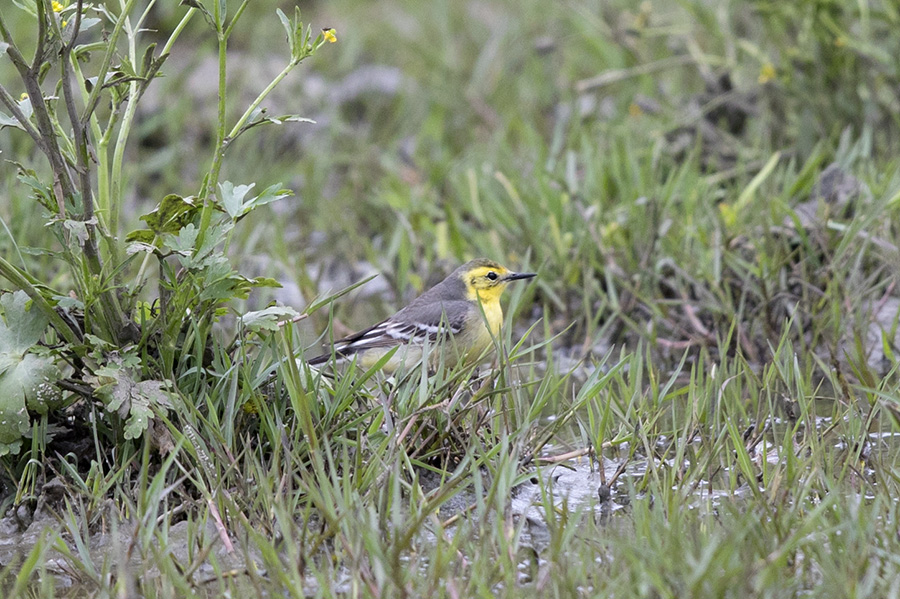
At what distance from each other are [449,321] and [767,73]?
319 centimetres

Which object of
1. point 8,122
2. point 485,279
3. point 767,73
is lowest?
point 485,279

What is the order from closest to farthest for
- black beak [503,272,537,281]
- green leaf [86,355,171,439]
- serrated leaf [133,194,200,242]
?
green leaf [86,355,171,439] → serrated leaf [133,194,200,242] → black beak [503,272,537,281]

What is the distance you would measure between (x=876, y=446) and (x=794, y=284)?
72.0 inches

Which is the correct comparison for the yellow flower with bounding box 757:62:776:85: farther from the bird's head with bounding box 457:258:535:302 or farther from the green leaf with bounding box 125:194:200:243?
the green leaf with bounding box 125:194:200:243

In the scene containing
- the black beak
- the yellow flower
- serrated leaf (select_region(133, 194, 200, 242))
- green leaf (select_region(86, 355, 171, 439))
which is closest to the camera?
green leaf (select_region(86, 355, 171, 439))

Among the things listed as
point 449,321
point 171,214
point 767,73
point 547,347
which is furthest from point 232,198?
point 767,73

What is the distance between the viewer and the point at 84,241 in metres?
3.73

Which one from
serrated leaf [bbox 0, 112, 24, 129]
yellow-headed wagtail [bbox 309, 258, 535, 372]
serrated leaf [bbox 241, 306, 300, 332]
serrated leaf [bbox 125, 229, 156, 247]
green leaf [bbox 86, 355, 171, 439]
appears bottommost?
yellow-headed wagtail [bbox 309, 258, 535, 372]

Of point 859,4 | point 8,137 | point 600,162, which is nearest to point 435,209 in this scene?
point 600,162

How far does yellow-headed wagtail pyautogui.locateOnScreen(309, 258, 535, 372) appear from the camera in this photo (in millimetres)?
5344

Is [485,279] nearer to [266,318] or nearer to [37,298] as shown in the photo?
[266,318]

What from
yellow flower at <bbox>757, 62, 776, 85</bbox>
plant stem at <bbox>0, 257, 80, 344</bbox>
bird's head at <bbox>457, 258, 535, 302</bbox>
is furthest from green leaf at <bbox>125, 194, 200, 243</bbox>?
yellow flower at <bbox>757, 62, 776, 85</bbox>

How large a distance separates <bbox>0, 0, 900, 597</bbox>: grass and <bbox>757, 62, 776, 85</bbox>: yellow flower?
34 mm

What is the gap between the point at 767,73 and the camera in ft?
23.8
